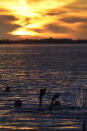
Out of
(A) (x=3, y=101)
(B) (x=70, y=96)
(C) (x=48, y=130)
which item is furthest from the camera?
(B) (x=70, y=96)

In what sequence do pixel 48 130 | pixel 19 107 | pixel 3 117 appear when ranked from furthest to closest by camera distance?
pixel 19 107 < pixel 3 117 < pixel 48 130

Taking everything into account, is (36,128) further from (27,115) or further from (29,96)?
(29,96)

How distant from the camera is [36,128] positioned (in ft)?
65.1

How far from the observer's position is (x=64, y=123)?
2114 cm

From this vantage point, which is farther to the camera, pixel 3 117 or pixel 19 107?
pixel 19 107

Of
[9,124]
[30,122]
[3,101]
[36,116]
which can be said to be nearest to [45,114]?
[36,116]

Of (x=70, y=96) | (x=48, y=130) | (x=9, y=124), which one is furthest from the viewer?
(x=70, y=96)

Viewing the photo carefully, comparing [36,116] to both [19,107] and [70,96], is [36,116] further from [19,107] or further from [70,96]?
[70,96]

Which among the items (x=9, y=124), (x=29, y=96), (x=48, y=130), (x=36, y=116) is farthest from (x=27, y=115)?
(x=29, y=96)

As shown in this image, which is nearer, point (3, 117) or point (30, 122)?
point (30, 122)

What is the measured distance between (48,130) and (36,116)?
370 centimetres

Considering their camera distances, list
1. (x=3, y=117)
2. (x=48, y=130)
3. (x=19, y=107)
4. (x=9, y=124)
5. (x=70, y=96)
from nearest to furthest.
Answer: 1. (x=48, y=130)
2. (x=9, y=124)
3. (x=3, y=117)
4. (x=19, y=107)
5. (x=70, y=96)

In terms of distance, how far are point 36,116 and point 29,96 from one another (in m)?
10.4

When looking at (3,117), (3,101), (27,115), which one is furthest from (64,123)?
(3,101)
